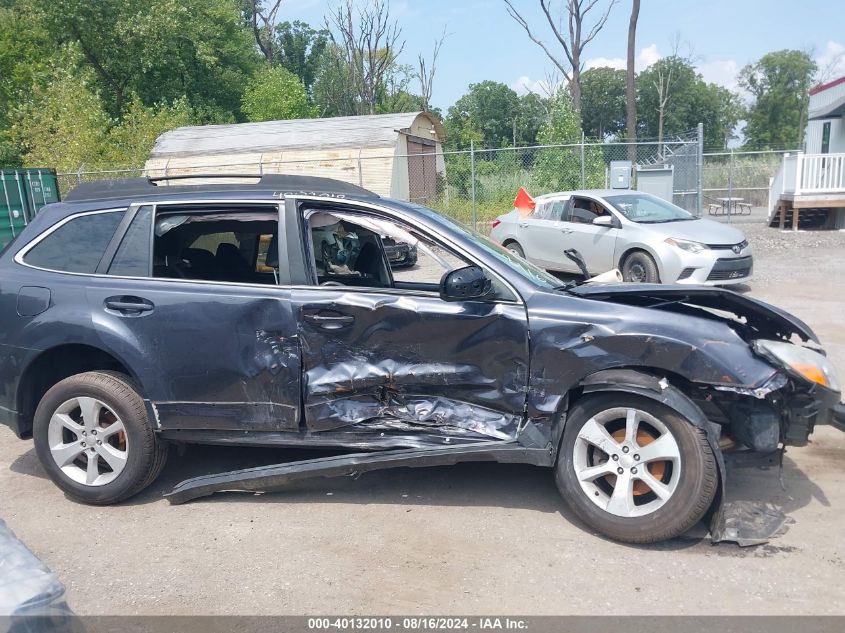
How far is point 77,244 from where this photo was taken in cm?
452

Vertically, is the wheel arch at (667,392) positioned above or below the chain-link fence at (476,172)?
below

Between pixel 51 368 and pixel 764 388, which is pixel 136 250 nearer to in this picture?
pixel 51 368

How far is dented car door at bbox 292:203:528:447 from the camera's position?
391 centimetres

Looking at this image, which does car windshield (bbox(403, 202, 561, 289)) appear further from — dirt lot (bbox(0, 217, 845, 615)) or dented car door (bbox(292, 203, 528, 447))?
dirt lot (bbox(0, 217, 845, 615))

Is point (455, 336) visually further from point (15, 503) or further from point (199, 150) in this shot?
point (199, 150)

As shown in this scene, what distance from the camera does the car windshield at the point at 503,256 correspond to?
416 cm

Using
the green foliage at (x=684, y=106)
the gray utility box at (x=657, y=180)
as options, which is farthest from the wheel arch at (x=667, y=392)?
the green foliage at (x=684, y=106)

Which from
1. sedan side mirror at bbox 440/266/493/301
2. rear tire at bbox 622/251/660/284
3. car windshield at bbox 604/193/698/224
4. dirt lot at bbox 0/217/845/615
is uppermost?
sedan side mirror at bbox 440/266/493/301

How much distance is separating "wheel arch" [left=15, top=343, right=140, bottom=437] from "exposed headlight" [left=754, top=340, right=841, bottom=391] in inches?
141

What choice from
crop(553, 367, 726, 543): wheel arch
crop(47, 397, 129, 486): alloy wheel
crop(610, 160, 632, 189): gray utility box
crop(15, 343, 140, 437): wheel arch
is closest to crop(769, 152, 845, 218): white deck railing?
crop(610, 160, 632, 189): gray utility box

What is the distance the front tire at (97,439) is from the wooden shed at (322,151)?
17.2 m

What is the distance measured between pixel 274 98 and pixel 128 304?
32388 mm

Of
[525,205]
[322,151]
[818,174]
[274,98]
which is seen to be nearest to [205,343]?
[525,205]

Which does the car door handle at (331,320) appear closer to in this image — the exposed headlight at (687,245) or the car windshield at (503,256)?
the car windshield at (503,256)
